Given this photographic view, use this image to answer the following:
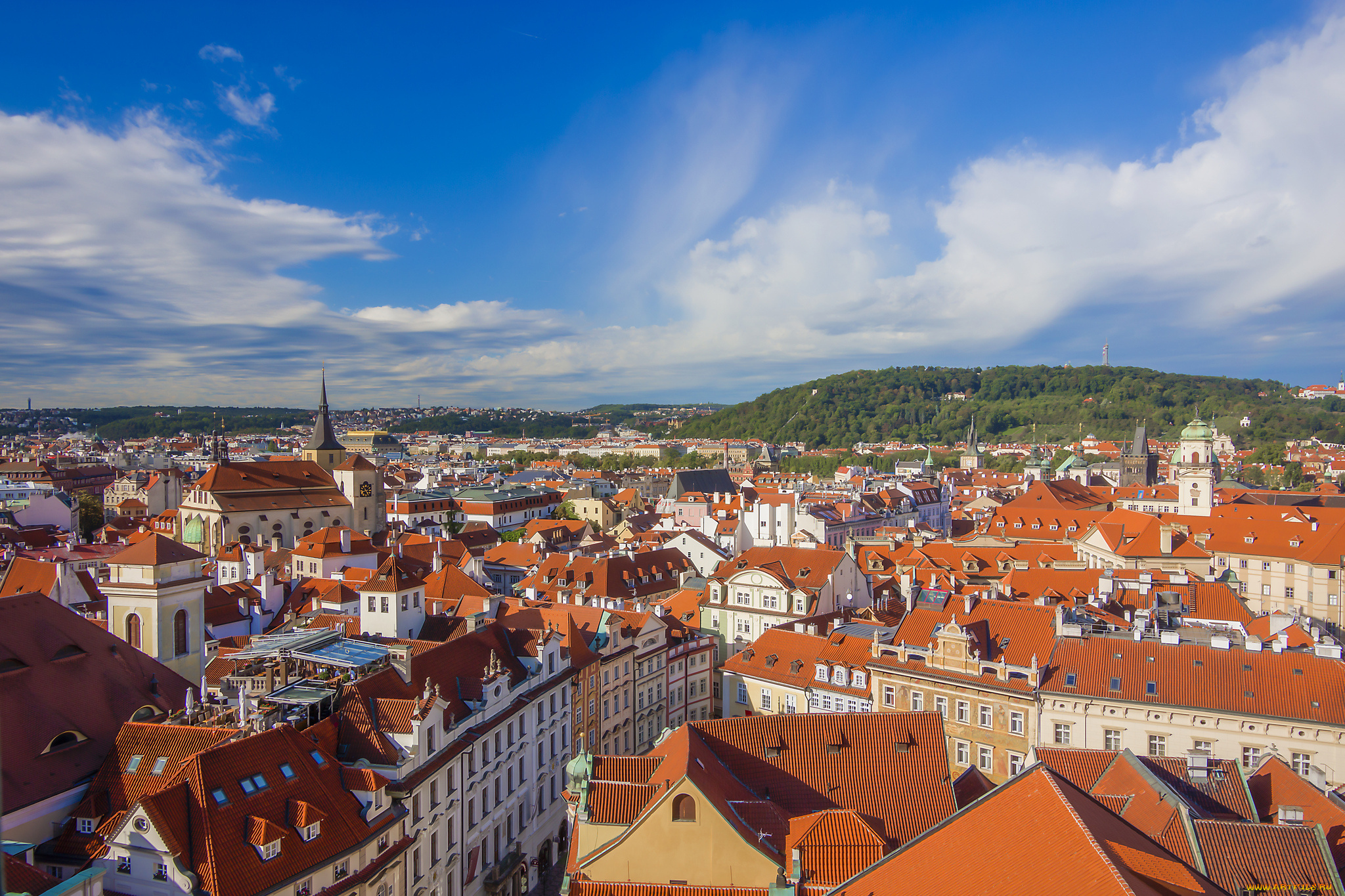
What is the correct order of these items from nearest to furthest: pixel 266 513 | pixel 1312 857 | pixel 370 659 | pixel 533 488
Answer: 1. pixel 1312 857
2. pixel 370 659
3. pixel 266 513
4. pixel 533 488

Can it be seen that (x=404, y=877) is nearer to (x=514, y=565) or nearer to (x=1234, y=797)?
(x=1234, y=797)

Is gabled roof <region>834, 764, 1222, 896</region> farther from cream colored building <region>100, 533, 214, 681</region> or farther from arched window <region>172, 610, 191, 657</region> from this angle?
arched window <region>172, 610, 191, 657</region>

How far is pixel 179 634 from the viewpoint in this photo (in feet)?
107

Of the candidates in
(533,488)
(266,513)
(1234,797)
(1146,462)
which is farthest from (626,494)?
(1234,797)

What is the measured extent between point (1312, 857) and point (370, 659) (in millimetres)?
25551

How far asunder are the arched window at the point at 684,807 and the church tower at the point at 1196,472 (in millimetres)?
84022

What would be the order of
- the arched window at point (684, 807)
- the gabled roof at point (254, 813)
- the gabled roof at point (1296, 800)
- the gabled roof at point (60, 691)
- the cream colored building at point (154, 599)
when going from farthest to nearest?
the cream colored building at point (154, 599) < the gabled roof at point (60, 691) < the gabled roof at point (1296, 800) < the gabled roof at point (254, 813) < the arched window at point (684, 807)

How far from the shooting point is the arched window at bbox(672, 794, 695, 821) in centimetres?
1853

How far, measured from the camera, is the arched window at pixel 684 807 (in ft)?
60.8

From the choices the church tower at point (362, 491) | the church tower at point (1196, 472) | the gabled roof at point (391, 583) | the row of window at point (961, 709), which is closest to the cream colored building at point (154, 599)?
the gabled roof at point (391, 583)

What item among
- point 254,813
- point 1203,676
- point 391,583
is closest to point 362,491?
point 391,583

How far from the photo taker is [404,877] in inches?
945

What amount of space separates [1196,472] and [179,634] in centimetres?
9462

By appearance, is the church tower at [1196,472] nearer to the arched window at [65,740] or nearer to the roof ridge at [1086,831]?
the roof ridge at [1086,831]
